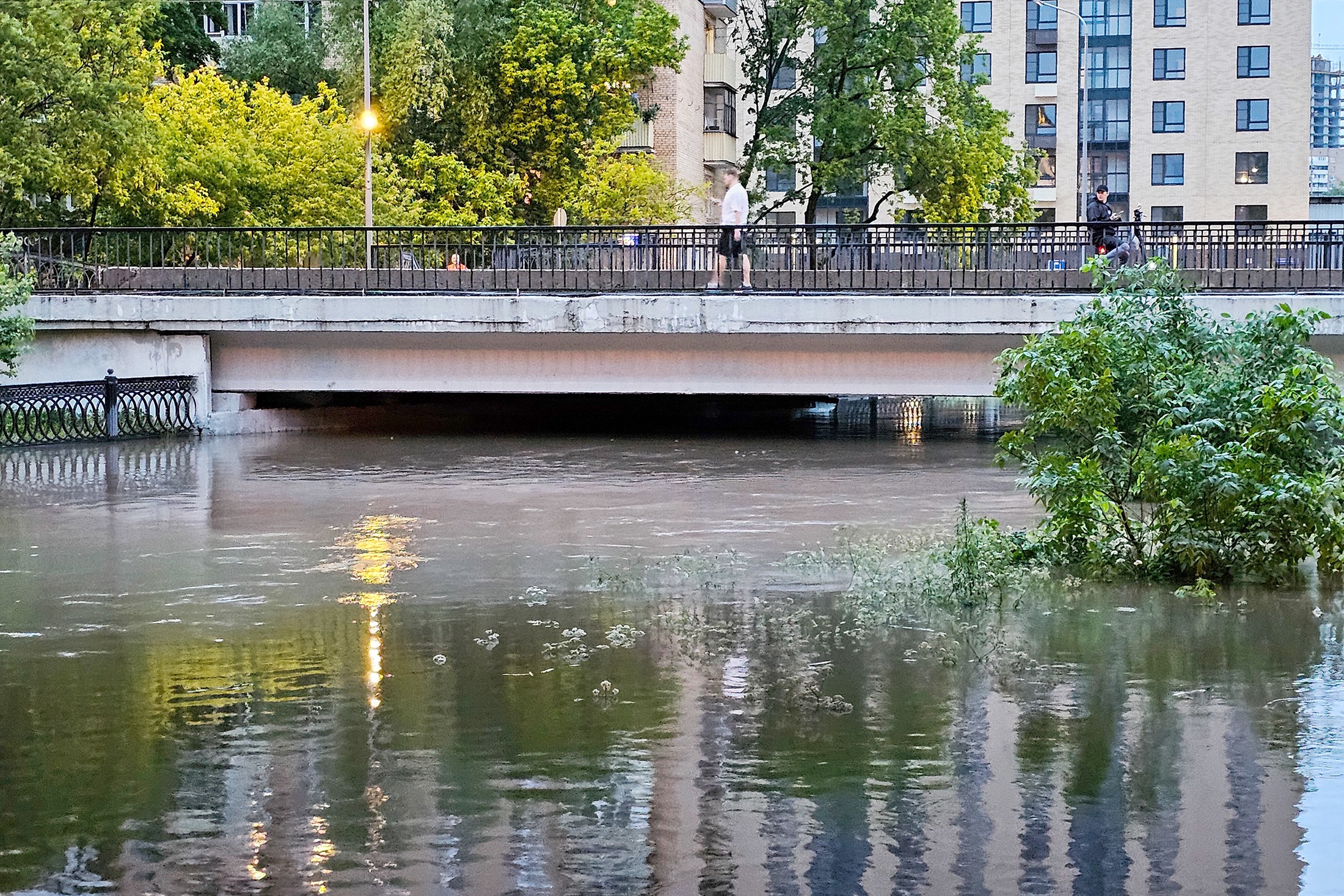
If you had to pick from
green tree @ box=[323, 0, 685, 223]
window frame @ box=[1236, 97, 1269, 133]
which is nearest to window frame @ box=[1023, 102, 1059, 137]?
window frame @ box=[1236, 97, 1269, 133]

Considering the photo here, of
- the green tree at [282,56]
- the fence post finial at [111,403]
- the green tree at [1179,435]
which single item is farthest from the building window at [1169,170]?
the green tree at [1179,435]

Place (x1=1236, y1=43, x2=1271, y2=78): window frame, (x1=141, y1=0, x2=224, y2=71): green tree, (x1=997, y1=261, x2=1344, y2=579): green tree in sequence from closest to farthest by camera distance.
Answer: (x1=997, y1=261, x2=1344, y2=579): green tree, (x1=141, y1=0, x2=224, y2=71): green tree, (x1=1236, y1=43, x2=1271, y2=78): window frame

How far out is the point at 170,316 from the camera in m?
29.8

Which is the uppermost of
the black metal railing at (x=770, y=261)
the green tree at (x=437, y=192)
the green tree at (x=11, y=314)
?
the green tree at (x=437, y=192)

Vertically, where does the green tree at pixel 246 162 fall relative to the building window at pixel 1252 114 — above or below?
below

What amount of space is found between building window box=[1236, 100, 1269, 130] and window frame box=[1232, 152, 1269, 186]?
127cm

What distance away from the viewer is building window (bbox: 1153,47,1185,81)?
85.4m

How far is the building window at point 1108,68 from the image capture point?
8662 centimetres

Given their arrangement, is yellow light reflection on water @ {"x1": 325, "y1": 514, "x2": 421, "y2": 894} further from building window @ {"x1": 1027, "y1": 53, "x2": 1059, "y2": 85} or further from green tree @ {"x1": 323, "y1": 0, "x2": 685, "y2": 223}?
building window @ {"x1": 1027, "y1": 53, "x2": 1059, "y2": 85}

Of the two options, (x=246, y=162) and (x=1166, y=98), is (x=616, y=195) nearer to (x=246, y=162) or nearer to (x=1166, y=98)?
(x=246, y=162)

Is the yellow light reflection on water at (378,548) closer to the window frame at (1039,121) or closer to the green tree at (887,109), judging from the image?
the green tree at (887,109)

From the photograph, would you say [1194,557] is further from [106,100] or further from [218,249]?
[106,100]

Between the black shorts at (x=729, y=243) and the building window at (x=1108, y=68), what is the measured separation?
6209 cm

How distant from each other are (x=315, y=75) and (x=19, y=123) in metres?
27.4
